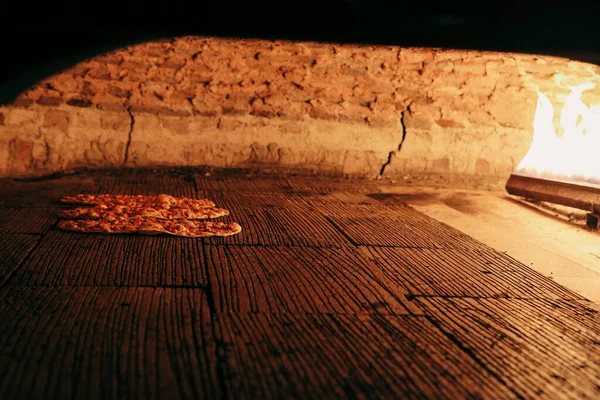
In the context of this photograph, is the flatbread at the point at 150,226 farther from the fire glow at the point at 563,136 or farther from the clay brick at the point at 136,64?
the fire glow at the point at 563,136

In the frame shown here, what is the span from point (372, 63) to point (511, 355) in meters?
3.92

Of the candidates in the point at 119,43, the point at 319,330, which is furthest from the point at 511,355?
the point at 119,43

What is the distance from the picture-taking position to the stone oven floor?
1.96 m

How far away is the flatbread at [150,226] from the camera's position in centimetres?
356

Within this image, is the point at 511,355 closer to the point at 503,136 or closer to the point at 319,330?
the point at 319,330

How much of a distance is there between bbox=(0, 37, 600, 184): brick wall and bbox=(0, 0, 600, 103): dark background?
1670mm

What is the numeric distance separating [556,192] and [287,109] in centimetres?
254

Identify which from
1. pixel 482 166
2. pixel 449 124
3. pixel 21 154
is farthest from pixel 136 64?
pixel 482 166

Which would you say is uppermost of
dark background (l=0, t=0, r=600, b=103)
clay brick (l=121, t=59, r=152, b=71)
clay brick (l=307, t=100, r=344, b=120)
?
dark background (l=0, t=0, r=600, b=103)

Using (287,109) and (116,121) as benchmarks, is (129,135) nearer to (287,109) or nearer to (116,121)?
(116,121)

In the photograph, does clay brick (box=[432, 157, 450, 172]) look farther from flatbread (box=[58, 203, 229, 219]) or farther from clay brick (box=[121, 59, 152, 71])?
clay brick (box=[121, 59, 152, 71])

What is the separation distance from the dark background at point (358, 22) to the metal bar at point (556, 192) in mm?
1807

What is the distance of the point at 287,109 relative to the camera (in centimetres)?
575

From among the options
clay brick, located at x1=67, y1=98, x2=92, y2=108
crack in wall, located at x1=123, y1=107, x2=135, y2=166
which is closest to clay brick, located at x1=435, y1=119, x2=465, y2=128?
crack in wall, located at x1=123, y1=107, x2=135, y2=166
